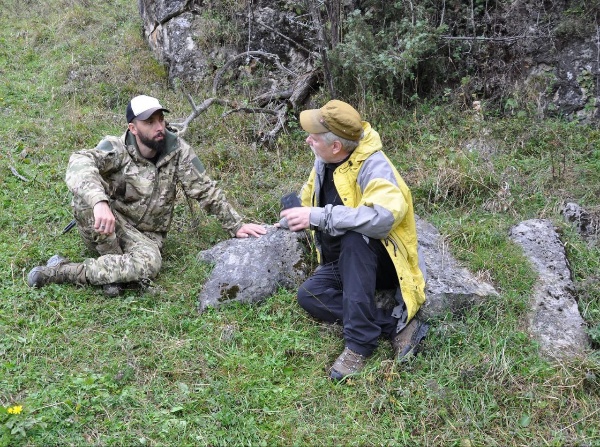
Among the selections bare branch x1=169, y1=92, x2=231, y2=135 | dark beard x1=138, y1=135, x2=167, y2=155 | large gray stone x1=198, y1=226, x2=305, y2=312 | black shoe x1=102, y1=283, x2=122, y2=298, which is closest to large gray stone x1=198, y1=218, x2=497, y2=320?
large gray stone x1=198, y1=226, x2=305, y2=312

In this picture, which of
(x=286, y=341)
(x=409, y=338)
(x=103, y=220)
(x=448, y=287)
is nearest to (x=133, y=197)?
(x=103, y=220)

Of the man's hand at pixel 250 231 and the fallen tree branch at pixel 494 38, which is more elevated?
the fallen tree branch at pixel 494 38

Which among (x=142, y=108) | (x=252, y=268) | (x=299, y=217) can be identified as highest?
(x=142, y=108)

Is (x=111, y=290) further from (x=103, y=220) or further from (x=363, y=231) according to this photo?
(x=363, y=231)

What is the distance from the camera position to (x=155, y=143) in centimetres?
455

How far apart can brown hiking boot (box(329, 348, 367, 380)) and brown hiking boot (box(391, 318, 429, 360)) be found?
0.25 m

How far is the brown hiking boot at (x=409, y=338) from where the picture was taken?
3.64 m

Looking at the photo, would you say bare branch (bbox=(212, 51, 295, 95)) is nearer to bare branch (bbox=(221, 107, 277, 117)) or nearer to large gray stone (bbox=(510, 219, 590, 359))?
bare branch (bbox=(221, 107, 277, 117))

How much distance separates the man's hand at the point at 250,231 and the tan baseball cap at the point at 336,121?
1338 mm

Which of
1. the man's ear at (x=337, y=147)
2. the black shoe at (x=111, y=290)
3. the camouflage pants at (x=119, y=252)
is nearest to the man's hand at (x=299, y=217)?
the man's ear at (x=337, y=147)

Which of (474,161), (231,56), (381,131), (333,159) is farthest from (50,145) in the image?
(474,161)

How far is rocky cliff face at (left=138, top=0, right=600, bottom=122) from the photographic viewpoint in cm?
613

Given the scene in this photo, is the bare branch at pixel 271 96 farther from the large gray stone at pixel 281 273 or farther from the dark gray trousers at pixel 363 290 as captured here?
the dark gray trousers at pixel 363 290

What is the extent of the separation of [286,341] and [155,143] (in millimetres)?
1989
